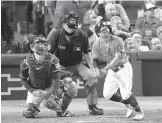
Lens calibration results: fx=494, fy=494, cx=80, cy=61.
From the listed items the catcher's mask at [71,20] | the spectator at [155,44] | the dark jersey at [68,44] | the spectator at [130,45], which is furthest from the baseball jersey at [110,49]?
the spectator at [155,44]

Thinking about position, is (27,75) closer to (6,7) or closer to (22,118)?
(22,118)

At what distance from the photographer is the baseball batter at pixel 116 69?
23.0ft

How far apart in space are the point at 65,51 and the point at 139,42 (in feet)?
10.8

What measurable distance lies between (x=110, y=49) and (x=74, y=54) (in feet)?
2.03

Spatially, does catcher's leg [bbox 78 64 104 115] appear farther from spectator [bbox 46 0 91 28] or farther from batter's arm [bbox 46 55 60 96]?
spectator [bbox 46 0 91 28]

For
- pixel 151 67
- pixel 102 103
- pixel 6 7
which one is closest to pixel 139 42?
pixel 151 67

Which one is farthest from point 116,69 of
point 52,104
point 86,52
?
point 52,104

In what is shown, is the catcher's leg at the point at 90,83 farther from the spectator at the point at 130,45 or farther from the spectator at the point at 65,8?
the spectator at the point at 130,45

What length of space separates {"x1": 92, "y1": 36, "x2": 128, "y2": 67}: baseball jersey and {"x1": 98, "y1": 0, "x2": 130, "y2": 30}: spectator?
3131mm

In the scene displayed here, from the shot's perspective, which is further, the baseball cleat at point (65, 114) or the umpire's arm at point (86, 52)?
the umpire's arm at point (86, 52)

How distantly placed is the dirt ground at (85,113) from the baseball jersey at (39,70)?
1.76 feet

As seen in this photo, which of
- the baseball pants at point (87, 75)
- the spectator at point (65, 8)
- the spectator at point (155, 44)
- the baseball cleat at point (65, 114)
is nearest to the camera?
the baseball cleat at point (65, 114)

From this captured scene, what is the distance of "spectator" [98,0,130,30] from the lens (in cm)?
1045

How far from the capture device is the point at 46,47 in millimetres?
7062
